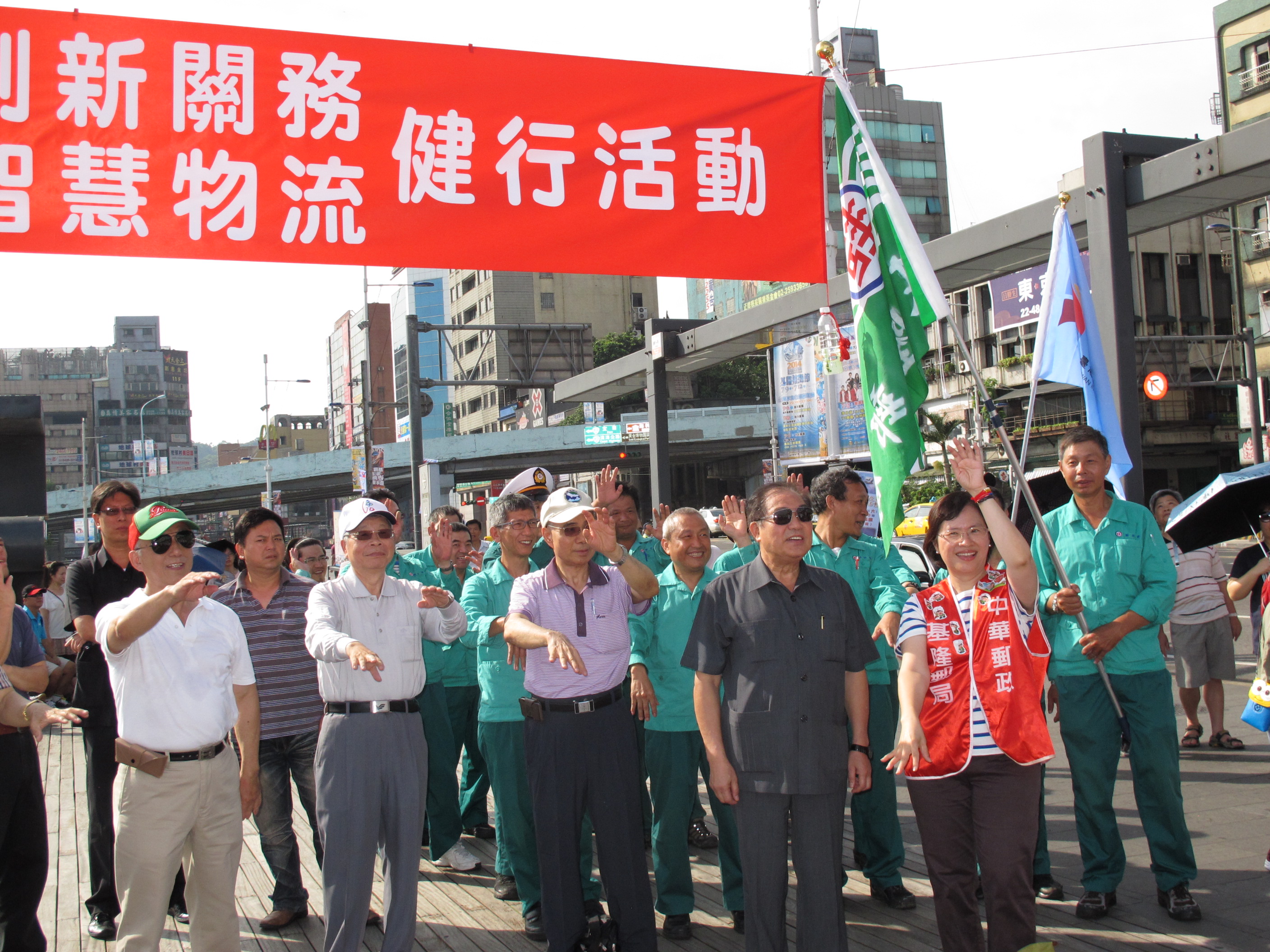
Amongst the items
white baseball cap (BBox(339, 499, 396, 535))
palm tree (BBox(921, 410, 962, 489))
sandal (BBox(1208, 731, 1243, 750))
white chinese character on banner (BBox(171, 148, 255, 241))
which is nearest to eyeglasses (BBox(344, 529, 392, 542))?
white baseball cap (BBox(339, 499, 396, 535))

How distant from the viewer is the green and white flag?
4469mm

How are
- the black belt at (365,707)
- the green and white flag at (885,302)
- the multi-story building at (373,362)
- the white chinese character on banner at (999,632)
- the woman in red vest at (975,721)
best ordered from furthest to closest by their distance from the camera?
the multi-story building at (373,362) → the green and white flag at (885,302) → the black belt at (365,707) → the white chinese character on banner at (999,632) → the woman in red vest at (975,721)

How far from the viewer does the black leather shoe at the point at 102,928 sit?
487cm

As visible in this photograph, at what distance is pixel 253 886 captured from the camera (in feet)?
18.4

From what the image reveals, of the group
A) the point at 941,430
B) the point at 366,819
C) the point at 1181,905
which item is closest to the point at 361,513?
the point at 366,819

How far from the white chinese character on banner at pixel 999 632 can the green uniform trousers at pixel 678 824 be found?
1481mm

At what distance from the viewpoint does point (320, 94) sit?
448cm

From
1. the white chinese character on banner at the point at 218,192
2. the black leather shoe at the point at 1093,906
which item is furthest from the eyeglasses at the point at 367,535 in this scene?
the black leather shoe at the point at 1093,906

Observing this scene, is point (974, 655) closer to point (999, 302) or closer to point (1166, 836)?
point (1166, 836)

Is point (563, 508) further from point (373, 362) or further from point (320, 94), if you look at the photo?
point (373, 362)

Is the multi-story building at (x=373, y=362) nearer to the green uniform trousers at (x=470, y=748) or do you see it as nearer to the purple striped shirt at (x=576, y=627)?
the green uniform trousers at (x=470, y=748)

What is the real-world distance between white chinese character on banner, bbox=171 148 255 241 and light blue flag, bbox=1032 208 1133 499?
12.4ft

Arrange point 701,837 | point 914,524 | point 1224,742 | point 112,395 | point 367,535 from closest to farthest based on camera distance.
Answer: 1. point 367,535
2. point 701,837
3. point 1224,742
4. point 914,524
5. point 112,395

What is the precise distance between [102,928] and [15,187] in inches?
133
